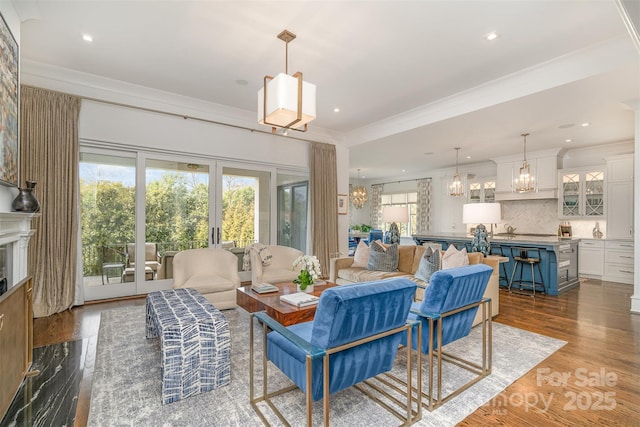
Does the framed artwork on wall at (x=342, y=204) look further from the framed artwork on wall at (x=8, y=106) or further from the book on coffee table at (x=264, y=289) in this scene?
the framed artwork on wall at (x=8, y=106)

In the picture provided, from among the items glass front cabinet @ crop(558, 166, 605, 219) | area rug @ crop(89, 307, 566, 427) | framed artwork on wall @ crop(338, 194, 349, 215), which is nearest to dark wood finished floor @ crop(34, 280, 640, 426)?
area rug @ crop(89, 307, 566, 427)

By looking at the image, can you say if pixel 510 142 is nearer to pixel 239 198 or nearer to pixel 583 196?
pixel 583 196

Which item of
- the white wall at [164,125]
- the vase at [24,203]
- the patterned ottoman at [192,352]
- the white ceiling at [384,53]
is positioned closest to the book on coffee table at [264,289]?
the patterned ottoman at [192,352]

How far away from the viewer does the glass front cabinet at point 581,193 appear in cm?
670

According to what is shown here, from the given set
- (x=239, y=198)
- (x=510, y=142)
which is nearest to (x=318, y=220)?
(x=239, y=198)

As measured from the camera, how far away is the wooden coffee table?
2674 millimetres

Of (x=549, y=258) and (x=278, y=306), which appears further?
(x=549, y=258)

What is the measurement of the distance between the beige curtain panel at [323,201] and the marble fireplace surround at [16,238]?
4250 mm

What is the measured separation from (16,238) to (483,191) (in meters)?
9.39

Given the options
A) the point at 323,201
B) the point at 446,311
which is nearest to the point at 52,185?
the point at 323,201

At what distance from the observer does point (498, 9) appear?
9.00 ft

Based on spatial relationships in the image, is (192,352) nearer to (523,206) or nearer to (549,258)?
(549,258)

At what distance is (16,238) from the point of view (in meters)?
2.66

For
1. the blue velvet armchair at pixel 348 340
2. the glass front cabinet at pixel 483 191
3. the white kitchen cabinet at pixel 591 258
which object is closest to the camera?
the blue velvet armchair at pixel 348 340
